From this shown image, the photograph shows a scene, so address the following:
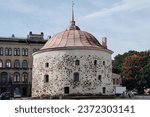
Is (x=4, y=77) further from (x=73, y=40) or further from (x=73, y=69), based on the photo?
(x=73, y=69)

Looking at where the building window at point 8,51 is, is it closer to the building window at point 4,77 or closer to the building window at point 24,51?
the building window at point 24,51

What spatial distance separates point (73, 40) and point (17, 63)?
28.6 metres

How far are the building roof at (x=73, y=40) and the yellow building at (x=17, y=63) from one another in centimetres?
2467

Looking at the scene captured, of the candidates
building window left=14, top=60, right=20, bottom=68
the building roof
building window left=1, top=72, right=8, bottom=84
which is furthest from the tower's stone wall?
building window left=14, top=60, right=20, bottom=68

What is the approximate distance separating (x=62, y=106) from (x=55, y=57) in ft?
109

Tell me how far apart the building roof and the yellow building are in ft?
80.9

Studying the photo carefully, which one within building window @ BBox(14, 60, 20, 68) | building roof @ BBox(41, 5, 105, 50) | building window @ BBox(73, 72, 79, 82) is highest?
building roof @ BBox(41, 5, 105, 50)

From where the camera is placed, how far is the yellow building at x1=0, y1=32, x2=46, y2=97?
65500 mm

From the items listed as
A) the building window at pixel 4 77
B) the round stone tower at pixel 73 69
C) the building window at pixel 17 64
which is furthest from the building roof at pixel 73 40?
the building window at pixel 4 77

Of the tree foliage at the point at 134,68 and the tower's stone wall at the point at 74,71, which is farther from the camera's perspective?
the tree foliage at the point at 134,68

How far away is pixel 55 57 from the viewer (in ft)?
129

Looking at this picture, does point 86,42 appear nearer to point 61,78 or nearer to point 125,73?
point 61,78

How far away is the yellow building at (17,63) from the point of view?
6550 cm

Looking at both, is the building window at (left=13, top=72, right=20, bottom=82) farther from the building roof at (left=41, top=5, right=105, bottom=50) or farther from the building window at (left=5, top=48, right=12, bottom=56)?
the building roof at (left=41, top=5, right=105, bottom=50)
